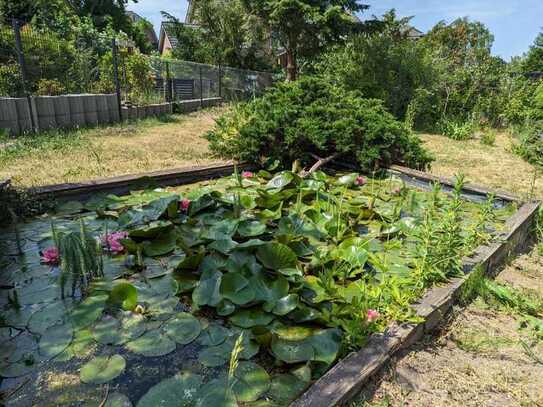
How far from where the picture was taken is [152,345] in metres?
1.74

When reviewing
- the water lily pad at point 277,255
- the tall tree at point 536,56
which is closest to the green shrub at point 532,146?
the water lily pad at point 277,255

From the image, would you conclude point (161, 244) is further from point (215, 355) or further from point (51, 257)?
point (215, 355)

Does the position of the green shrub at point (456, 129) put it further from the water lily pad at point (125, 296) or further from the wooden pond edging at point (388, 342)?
the water lily pad at point (125, 296)

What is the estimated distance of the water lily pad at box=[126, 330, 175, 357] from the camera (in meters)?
1.71

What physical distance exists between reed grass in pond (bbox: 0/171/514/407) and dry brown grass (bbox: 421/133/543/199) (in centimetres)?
210

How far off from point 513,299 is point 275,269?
141cm

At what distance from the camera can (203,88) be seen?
40.6 feet

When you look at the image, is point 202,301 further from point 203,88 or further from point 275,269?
point 203,88

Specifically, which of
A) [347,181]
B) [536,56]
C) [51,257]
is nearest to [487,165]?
[347,181]

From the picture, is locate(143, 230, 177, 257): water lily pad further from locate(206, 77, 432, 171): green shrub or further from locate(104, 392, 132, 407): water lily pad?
locate(206, 77, 432, 171): green shrub

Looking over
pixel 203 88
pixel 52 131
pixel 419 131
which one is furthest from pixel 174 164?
pixel 203 88

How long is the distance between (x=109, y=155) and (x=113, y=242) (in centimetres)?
319

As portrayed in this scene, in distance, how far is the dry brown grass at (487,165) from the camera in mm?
4895

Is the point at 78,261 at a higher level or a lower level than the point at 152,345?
higher
